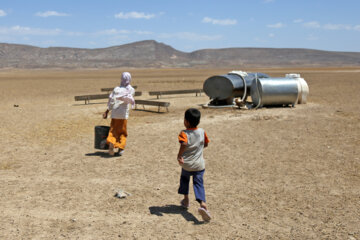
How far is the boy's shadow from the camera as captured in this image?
4.80 m

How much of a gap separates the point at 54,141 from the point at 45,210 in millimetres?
4569

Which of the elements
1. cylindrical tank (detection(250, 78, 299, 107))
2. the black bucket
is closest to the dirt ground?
the black bucket

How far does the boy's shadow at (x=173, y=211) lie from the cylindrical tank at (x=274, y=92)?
9.29m

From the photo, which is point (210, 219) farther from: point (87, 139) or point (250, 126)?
point (250, 126)

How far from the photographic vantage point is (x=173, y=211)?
502 cm

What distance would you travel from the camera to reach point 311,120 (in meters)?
11.4

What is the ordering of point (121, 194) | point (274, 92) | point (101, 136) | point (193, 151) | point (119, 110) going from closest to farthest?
point (193, 151), point (121, 194), point (119, 110), point (101, 136), point (274, 92)

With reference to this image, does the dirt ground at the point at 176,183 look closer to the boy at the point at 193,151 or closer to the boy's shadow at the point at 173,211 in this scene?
the boy's shadow at the point at 173,211

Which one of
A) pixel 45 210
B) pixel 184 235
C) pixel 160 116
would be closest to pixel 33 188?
pixel 45 210

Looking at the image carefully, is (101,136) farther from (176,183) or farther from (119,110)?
(176,183)

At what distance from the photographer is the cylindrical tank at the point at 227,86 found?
14.6m

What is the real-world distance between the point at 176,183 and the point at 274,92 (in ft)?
28.3

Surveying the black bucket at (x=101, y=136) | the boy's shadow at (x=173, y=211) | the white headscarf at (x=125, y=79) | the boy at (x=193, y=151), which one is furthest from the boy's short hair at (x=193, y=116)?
the black bucket at (x=101, y=136)

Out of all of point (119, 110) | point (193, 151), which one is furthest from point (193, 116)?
point (119, 110)
